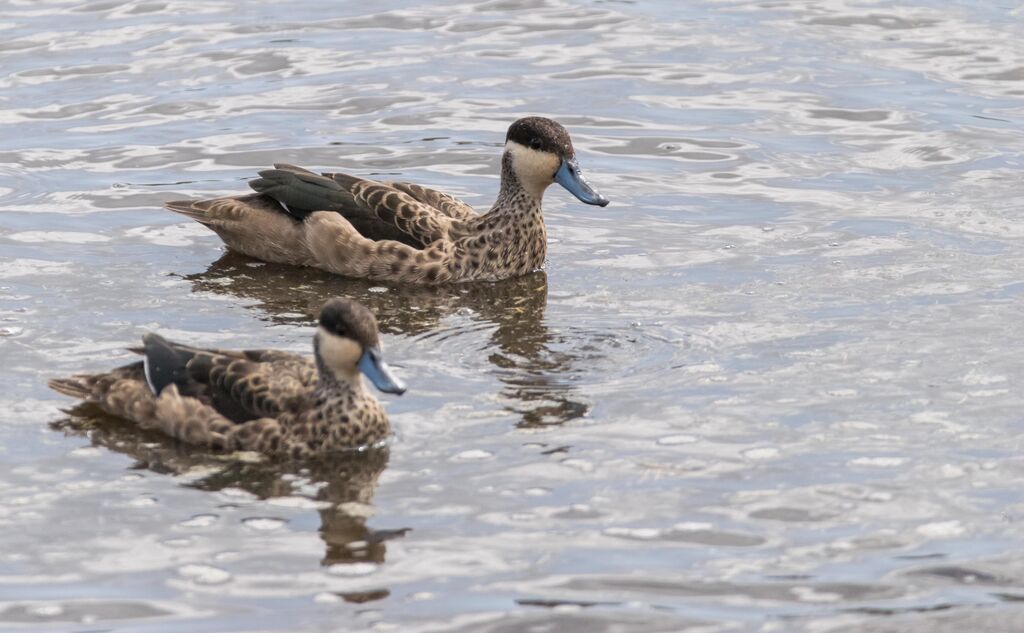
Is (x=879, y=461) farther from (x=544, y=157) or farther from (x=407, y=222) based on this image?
(x=407, y=222)

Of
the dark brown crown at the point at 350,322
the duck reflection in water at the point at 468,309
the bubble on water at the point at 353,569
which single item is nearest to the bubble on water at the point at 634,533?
the bubble on water at the point at 353,569

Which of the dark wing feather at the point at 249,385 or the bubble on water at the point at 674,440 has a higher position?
the dark wing feather at the point at 249,385

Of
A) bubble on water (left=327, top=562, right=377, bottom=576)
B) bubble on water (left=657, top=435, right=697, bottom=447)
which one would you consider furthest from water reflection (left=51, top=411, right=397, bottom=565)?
bubble on water (left=657, top=435, right=697, bottom=447)

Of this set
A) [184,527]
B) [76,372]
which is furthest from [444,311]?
[184,527]

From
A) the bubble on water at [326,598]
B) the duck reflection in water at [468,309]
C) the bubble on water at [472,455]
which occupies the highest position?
the duck reflection in water at [468,309]

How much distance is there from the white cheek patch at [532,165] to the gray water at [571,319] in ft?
2.37

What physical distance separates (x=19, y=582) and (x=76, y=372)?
2900 mm

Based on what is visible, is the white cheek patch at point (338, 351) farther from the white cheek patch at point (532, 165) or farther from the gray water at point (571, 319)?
the white cheek patch at point (532, 165)

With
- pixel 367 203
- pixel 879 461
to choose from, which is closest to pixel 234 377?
pixel 879 461

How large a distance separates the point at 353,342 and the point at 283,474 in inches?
34.2

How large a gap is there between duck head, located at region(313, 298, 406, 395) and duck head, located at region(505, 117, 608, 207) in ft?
14.7

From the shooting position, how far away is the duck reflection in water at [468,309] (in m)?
12.1

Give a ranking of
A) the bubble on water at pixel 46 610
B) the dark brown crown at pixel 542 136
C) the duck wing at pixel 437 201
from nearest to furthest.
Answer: the bubble on water at pixel 46 610 < the dark brown crown at pixel 542 136 < the duck wing at pixel 437 201

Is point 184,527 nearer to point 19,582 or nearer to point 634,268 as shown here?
point 19,582
